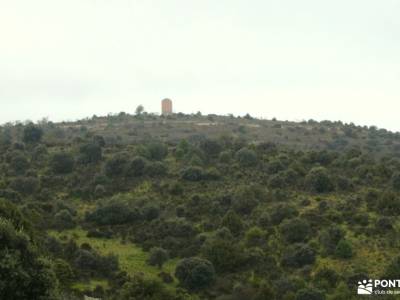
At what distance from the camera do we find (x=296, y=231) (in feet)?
146

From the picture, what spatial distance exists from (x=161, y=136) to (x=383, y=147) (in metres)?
32.0

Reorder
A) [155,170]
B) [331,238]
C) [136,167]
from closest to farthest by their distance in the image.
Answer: [331,238] < [136,167] < [155,170]

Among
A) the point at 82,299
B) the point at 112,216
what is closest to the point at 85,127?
the point at 112,216

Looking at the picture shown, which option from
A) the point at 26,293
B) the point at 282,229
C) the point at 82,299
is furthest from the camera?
the point at 282,229

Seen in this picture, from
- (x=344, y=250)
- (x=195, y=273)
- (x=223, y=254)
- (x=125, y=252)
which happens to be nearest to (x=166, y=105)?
(x=125, y=252)

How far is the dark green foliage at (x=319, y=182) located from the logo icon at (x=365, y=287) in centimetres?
1988

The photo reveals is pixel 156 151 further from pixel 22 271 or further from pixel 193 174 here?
pixel 22 271

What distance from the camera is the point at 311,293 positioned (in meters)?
32.9

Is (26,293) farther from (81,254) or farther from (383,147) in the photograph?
(383,147)

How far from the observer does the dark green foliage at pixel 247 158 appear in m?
65.1

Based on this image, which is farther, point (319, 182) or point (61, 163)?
point (61, 163)

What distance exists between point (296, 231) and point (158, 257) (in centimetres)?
965

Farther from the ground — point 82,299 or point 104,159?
point 104,159

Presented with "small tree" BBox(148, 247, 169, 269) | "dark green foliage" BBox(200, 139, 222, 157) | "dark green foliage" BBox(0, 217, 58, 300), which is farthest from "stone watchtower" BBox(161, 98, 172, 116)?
"dark green foliage" BBox(0, 217, 58, 300)
